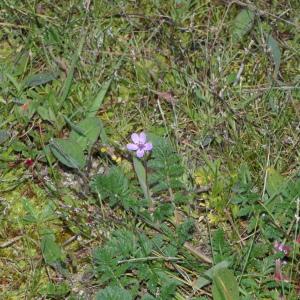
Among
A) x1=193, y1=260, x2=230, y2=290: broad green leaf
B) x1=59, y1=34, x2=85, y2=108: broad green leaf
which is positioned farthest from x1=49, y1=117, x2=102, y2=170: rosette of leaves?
x1=193, y1=260, x2=230, y2=290: broad green leaf

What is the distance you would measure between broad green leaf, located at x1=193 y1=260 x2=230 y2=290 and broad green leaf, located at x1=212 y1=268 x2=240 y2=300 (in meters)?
0.04

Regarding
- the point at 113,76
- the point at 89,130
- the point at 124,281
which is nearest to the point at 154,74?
the point at 113,76

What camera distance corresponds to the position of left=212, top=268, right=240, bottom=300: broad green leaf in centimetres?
210

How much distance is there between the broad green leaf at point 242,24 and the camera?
9.81 ft

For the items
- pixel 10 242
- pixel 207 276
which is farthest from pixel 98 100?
pixel 207 276

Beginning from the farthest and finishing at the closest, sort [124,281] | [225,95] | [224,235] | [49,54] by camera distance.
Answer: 1. [49,54]
2. [225,95]
3. [224,235]
4. [124,281]

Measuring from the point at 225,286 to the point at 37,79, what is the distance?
1170 millimetres

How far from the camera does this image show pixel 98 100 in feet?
8.99

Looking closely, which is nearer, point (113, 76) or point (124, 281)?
point (124, 281)

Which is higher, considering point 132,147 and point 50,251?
point 132,147

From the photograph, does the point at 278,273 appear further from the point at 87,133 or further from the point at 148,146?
the point at 87,133

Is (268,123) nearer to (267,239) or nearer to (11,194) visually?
(267,239)

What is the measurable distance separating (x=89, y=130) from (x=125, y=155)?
16cm

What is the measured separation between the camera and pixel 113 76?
2.80 m
